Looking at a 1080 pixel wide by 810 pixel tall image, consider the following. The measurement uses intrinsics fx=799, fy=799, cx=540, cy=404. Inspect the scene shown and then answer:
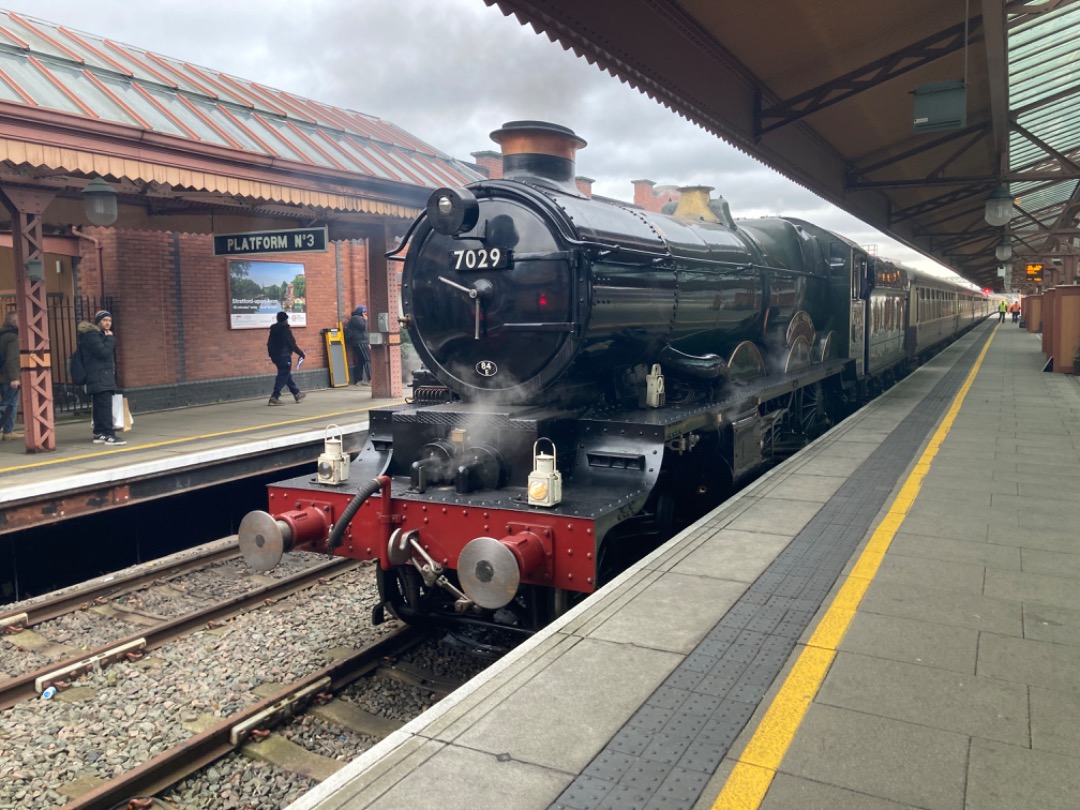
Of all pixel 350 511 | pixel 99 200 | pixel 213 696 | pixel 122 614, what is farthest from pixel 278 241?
pixel 213 696

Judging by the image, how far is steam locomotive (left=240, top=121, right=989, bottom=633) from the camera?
4.43 m

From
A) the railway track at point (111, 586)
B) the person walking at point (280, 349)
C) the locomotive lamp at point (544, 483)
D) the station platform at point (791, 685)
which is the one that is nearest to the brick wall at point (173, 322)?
Answer: the person walking at point (280, 349)

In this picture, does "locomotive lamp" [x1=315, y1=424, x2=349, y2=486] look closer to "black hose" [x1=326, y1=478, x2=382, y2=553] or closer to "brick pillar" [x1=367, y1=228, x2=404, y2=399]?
"black hose" [x1=326, y1=478, x2=382, y2=553]

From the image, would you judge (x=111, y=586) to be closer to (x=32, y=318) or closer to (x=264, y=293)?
(x=32, y=318)

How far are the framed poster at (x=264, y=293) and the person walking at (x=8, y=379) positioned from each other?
13.0 ft

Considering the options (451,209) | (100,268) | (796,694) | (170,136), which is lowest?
(796,694)

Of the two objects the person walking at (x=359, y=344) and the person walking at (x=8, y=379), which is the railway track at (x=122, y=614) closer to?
the person walking at (x=8, y=379)

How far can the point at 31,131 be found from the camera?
7.20 meters

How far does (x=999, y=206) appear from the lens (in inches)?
484

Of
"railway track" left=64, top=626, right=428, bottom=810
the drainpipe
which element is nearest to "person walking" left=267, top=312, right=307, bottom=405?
the drainpipe

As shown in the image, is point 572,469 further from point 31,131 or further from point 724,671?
point 31,131

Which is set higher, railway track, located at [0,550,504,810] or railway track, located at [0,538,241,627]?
railway track, located at [0,538,241,627]

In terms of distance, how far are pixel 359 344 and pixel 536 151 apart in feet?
37.9

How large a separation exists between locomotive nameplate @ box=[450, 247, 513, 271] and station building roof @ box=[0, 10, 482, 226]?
468 cm
